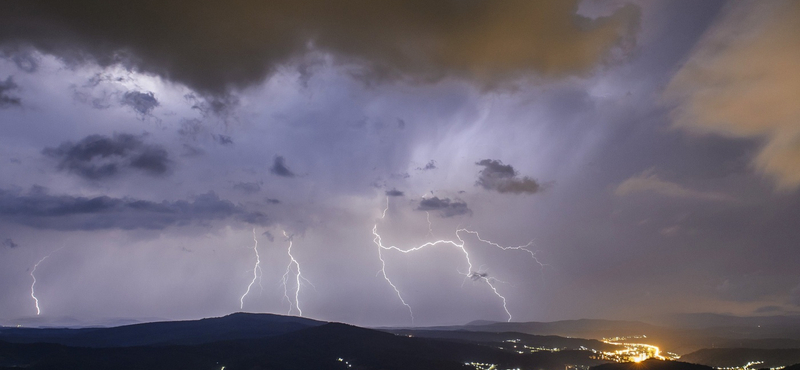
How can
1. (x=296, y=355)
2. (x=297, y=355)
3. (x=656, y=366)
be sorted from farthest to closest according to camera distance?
(x=297, y=355) < (x=296, y=355) < (x=656, y=366)

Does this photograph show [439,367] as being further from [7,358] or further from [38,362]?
[7,358]

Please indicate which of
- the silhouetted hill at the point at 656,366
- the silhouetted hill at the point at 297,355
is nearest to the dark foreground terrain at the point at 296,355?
the silhouetted hill at the point at 297,355

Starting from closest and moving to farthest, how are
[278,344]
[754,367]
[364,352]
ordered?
[364,352] < [278,344] < [754,367]

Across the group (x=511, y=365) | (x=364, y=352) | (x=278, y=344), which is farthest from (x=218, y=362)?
(x=511, y=365)

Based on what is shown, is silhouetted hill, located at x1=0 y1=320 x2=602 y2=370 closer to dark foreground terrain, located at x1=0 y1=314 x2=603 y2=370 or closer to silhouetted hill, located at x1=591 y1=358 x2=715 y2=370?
dark foreground terrain, located at x1=0 y1=314 x2=603 y2=370

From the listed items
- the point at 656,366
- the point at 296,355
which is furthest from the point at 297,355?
the point at 656,366

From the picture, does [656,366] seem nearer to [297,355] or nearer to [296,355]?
[297,355]

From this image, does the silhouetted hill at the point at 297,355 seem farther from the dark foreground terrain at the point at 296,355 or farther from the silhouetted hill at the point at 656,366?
the silhouetted hill at the point at 656,366

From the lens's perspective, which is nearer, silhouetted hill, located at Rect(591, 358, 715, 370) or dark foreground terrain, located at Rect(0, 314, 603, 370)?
silhouetted hill, located at Rect(591, 358, 715, 370)

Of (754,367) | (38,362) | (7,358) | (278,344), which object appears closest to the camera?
(38,362)

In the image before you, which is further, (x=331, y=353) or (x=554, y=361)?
(x=554, y=361)

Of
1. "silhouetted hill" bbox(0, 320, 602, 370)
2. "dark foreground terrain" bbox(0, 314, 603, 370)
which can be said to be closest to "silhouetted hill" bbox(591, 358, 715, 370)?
"dark foreground terrain" bbox(0, 314, 603, 370)
